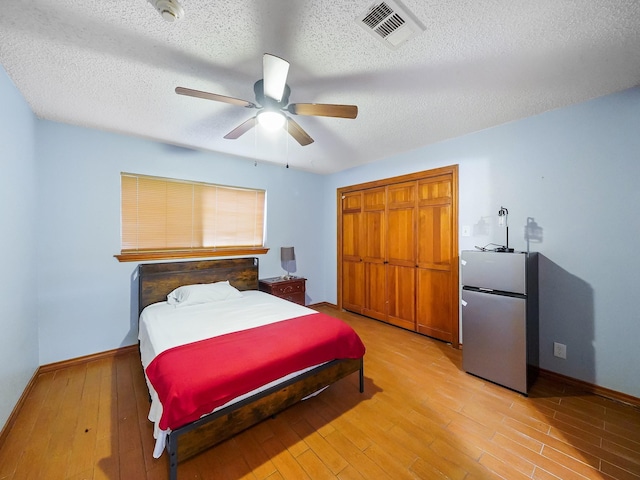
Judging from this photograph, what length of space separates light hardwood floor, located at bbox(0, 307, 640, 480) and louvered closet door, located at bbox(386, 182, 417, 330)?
1.31 m

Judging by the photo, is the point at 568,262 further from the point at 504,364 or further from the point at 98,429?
the point at 98,429

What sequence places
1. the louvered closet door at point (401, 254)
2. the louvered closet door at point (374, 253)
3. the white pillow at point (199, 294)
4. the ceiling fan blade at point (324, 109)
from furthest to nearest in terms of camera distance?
1. the louvered closet door at point (374, 253)
2. the louvered closet door at point (401, 254)
3. the white pillow at point (199, 294)
4. the ceiling fan blade at point (324, 109)

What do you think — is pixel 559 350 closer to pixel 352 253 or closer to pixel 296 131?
pixel 352 253

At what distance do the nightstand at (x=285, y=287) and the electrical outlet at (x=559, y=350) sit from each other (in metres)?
3.14

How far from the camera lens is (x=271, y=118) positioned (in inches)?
74.7

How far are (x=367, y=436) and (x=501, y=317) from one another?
1607 millimetres

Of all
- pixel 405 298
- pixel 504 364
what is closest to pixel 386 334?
pixel 405 298

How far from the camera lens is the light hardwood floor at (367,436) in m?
1.53

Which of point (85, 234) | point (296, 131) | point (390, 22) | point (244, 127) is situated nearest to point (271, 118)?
point (296, 131)

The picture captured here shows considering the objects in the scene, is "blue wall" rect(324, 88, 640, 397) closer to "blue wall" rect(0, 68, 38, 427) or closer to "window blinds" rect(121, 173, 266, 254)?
"window blinds" rect(121, 173, 266, 254)

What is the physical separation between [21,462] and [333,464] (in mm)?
1926

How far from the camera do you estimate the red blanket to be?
4.66 feet

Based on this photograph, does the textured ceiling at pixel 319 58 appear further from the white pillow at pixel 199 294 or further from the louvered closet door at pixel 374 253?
the white pillow at pixel 199 294

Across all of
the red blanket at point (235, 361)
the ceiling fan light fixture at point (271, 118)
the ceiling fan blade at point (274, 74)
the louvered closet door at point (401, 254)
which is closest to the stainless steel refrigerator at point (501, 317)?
the louvered closet door at point (401, 254)
